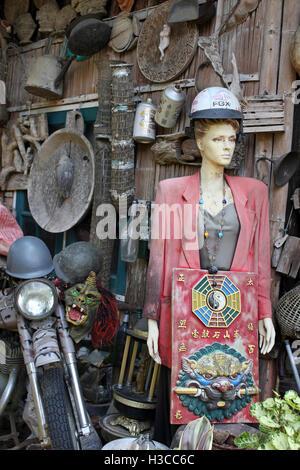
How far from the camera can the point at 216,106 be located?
2.72 m

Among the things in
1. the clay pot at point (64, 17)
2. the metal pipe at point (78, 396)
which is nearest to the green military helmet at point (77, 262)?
the metal pipe at point (78, 396)

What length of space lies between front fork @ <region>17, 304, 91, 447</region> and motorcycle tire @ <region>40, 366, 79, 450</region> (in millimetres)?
43

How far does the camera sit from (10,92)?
6.11 meters

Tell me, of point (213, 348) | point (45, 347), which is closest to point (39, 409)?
point (45, 347)

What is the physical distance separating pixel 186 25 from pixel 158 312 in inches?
90.8

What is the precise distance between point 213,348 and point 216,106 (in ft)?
4.11

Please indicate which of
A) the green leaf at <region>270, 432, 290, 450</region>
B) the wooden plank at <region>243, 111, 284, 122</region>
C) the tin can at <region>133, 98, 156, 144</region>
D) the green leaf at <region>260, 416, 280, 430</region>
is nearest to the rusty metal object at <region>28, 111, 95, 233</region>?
the tin can at <region>133, 98, 156, 144</region>

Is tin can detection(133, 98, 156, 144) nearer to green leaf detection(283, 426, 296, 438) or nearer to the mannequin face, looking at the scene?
the mannequin face

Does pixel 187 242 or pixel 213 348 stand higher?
pixel 187 242

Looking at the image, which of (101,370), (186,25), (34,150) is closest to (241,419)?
(101,370)

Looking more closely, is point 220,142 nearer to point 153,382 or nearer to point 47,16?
point 153,382

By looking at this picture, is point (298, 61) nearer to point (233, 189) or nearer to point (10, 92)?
point (233, 189)
